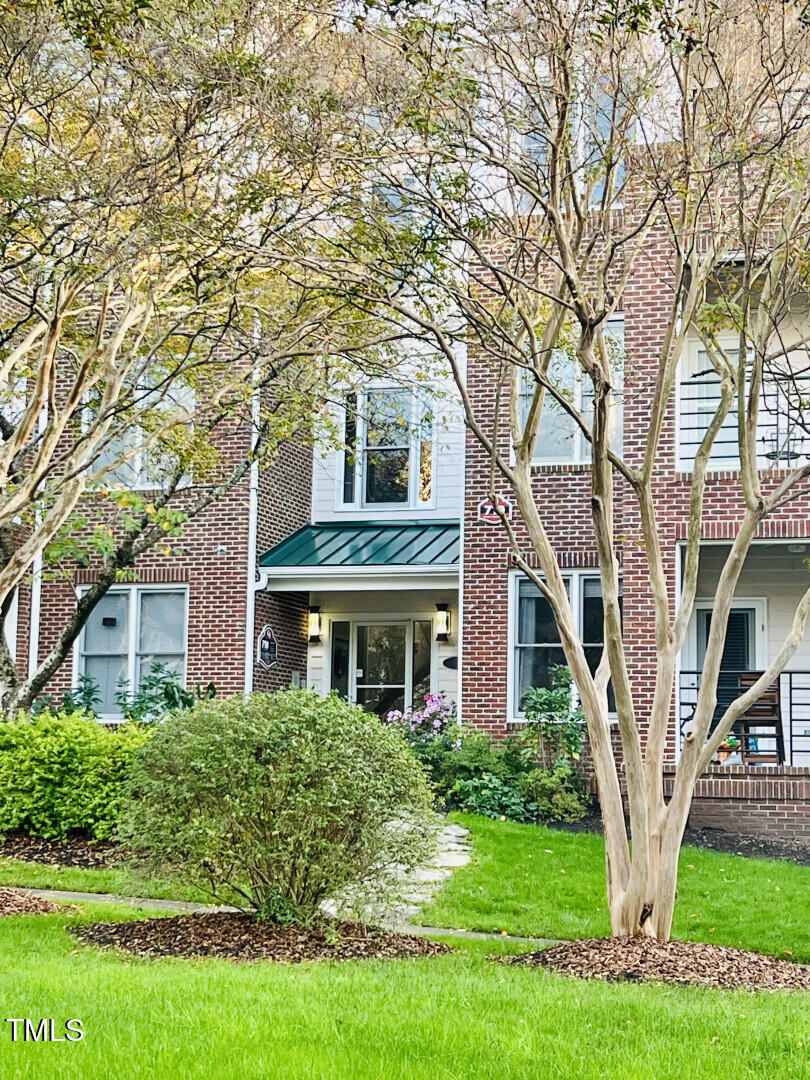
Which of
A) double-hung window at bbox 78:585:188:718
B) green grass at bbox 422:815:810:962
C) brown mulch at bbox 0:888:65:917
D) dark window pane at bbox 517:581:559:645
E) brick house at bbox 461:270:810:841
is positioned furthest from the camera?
double-hung window at bbox 78:585:188:718

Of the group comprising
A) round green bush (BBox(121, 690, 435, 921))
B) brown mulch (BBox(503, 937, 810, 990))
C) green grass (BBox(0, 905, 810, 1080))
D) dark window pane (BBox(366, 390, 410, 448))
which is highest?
dark window pane (BBox(366, 390, 410, 448))

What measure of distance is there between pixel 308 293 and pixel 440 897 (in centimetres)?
523

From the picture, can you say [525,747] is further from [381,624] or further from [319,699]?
[319,699]

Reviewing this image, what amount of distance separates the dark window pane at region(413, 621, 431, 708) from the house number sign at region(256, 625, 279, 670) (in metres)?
2.09

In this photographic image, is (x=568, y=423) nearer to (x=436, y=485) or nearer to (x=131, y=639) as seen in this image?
(x=436, y=485)

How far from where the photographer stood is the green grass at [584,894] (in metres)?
10.5

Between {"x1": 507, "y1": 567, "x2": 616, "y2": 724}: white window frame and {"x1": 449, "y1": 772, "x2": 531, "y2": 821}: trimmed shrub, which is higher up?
{"x1": 507, "y1": 567, "x2": 616, "y2": 724}: white window frame

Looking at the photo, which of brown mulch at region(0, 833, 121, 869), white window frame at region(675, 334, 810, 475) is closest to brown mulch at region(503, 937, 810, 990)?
brown mulch at region(0, 833, 121, 869)

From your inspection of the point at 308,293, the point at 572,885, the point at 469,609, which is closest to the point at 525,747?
the point at 469,609

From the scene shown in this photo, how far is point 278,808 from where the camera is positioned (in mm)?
8766

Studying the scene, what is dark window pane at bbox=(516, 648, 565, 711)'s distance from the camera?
653 inches

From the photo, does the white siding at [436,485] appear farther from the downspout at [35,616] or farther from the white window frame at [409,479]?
the downspout at [35,616]

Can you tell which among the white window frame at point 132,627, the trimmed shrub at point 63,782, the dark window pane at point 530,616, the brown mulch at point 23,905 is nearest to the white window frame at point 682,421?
the dark window pane at point 530,616

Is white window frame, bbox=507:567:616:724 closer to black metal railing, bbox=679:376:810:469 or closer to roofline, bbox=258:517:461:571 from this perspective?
black metal railing, bbox=679:376:810:469
